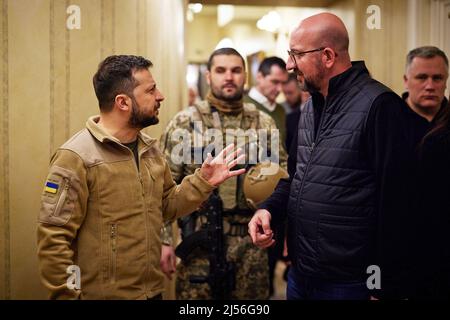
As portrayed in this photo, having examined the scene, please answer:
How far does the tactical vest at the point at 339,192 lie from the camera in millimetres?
1600

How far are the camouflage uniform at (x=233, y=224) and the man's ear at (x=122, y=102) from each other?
0.68 metres

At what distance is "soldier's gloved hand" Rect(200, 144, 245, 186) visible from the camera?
5.96ft

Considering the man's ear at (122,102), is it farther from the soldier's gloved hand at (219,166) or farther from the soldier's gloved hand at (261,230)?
the soldier's gloved hand at (261,230)

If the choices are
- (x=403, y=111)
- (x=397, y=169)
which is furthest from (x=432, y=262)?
(x=403, y=111)

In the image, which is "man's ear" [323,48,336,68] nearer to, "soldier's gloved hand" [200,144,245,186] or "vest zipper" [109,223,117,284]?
"soldier's gloved hand" [200,144,245,186]

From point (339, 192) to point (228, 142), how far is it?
905 millimetres

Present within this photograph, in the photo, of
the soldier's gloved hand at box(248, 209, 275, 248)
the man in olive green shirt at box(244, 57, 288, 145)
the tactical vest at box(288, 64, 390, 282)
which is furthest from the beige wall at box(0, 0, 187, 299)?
the man in olive green shirt at box(244, 57, 288, 145)

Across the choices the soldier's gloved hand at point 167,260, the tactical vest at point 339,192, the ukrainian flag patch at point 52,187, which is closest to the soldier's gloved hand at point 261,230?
the tactical vest at point 339,192

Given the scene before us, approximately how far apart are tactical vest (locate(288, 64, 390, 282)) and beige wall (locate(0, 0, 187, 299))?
0.92 meters

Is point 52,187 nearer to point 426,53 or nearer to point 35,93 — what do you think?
point 35,93

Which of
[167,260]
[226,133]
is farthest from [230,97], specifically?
[167,260]

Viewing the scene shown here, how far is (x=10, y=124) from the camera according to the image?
1978mm

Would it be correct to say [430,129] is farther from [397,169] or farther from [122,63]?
[122,63]

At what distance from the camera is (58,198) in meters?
1.53
